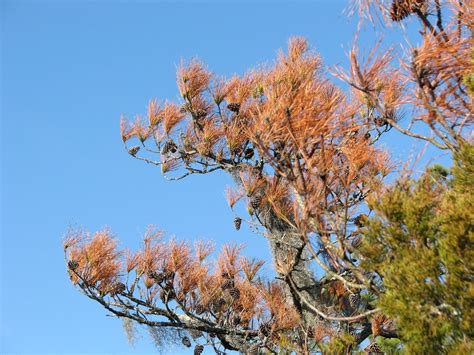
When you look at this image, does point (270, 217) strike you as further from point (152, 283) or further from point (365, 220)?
point (365, 220)

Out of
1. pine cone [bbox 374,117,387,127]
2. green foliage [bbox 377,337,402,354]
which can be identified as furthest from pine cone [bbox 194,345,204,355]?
pine cone [bbox 374,117,387,127]

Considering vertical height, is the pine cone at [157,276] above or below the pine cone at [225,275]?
above

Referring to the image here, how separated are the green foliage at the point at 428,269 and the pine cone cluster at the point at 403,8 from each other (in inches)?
34.1

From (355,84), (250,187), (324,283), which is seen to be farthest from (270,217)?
(355,84)

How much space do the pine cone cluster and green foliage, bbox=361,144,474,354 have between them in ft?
2.84

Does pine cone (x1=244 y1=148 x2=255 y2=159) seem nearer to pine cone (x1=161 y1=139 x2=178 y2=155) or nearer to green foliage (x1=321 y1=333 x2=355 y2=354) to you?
pine cone (x1=161 y1=139 x2=178 y2=155)

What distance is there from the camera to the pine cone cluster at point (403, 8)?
2.36 m

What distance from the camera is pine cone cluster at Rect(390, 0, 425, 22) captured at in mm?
2357

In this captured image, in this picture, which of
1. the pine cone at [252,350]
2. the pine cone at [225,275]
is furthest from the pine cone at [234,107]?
the pine cone at [252,350]

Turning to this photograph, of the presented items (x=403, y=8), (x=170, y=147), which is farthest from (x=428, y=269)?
(x=170, y=147)

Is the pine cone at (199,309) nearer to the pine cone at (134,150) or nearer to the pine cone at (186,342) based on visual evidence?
the pine cone at (186,342)

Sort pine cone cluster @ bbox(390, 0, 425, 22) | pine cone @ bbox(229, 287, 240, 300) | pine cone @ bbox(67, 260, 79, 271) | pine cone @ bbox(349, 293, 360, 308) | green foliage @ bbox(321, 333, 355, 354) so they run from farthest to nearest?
pine cone @ bbox(229, 287, 240, 300) < pine cone @ bbox(67, 260, 79, 271) < pine cone @ bbox(349, 293, 360, 308) < pine cone cluster @ bbox(390, 0, 425, 22) < green foliage @ bbox(321, 333, 355, 354)

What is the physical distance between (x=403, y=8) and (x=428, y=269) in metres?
1.18

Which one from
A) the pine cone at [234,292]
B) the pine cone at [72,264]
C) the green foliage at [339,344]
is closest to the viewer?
the green foliage at [339,344]
